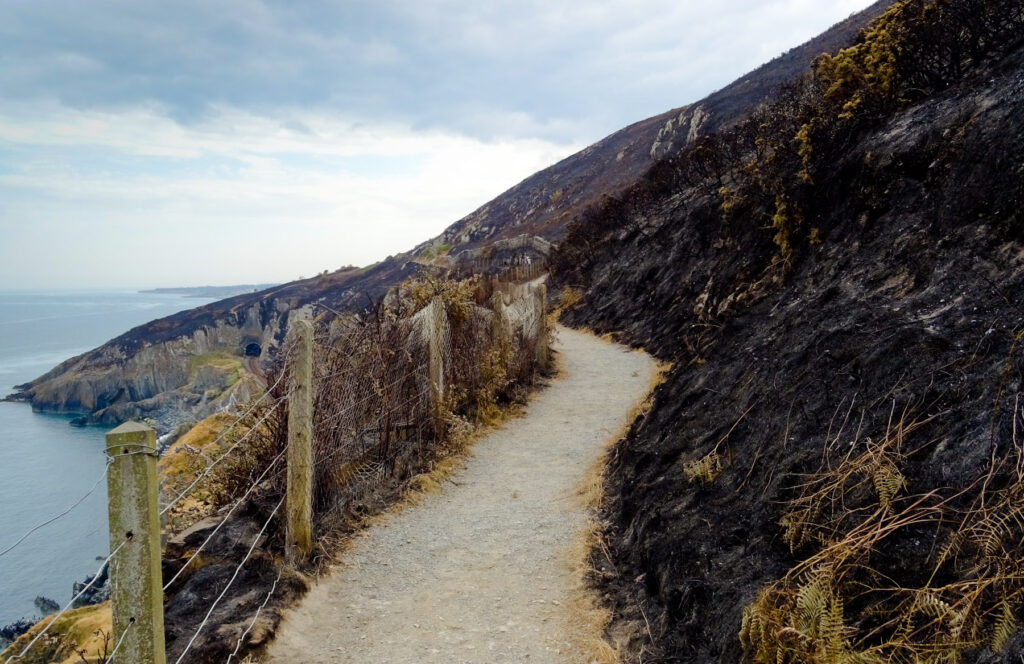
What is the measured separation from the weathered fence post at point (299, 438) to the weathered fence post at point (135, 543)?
1.99 m

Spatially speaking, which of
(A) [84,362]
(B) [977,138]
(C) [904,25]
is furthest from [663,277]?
(A) [84,362]

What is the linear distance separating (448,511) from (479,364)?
3.57 metres

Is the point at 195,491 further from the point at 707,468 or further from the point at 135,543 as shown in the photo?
the point at 707,468

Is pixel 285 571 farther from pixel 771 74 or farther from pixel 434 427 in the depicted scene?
pixel 771 74

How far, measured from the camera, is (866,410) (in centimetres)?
326

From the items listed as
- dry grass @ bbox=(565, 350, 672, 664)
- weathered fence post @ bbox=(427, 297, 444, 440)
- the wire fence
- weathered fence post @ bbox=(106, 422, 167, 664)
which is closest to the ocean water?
weathered fence post @ bbox=(106, 422, 167, 664)

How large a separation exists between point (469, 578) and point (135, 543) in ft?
9.47

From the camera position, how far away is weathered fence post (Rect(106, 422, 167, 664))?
2.10 meters

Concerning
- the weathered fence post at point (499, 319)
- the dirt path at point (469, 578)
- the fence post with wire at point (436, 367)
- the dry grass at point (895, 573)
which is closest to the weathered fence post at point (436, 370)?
the fence post with wire at point (436, 367)

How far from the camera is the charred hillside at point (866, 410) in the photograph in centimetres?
228

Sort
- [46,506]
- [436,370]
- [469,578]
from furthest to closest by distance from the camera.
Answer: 1. [46,506]
2. [436,370]
3. [469,578]

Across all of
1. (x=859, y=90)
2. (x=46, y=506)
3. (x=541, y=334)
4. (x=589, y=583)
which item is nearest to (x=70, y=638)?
(x=589, y=583)

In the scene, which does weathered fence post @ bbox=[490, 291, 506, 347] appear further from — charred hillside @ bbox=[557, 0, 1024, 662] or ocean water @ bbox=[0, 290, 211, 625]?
ocean water @ bbox=[0, 290, 211, 625]

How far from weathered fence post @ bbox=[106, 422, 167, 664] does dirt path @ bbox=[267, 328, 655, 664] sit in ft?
4.56
